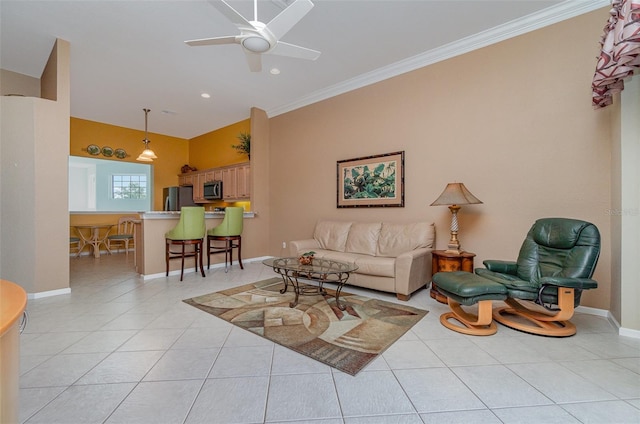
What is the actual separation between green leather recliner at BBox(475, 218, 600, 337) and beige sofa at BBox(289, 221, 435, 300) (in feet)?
2.44

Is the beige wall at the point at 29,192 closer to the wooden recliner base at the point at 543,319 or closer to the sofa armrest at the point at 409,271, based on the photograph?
the sofa armrest at the point at 409,271

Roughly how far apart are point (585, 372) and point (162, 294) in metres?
4.05

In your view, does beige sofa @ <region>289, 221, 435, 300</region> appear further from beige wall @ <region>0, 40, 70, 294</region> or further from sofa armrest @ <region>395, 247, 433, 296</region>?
beige wall @ <region>0, 40, 70, 294</region>

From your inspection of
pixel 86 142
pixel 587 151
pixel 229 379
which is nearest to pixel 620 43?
pixel 587 151

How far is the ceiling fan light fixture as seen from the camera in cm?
233

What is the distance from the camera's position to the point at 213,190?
668 cm

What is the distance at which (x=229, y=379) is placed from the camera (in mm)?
1676

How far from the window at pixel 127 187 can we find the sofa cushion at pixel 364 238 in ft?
23.6

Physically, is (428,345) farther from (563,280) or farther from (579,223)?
(579,223)

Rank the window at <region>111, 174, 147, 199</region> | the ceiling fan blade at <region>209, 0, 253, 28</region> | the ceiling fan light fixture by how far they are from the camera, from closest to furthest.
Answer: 1. the ceiling fan blade at <region>209, 0, 253, 28</region>
2. the ceiling fan light fixture
3. the window at <region>111, 174, 147, 199</region>

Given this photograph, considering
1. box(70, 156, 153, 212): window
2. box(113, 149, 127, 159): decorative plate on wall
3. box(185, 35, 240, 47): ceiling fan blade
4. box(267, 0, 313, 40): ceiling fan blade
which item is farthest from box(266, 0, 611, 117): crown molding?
box(70, 156, 153, 212): window

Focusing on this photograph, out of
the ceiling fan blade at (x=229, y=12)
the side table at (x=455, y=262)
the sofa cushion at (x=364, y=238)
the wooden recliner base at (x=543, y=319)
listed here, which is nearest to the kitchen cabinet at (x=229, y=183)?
the sofa cushion at (x=364, y=238)

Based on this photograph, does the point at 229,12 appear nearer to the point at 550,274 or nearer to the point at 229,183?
the point at 550,274

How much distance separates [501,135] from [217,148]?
21.1 feet
